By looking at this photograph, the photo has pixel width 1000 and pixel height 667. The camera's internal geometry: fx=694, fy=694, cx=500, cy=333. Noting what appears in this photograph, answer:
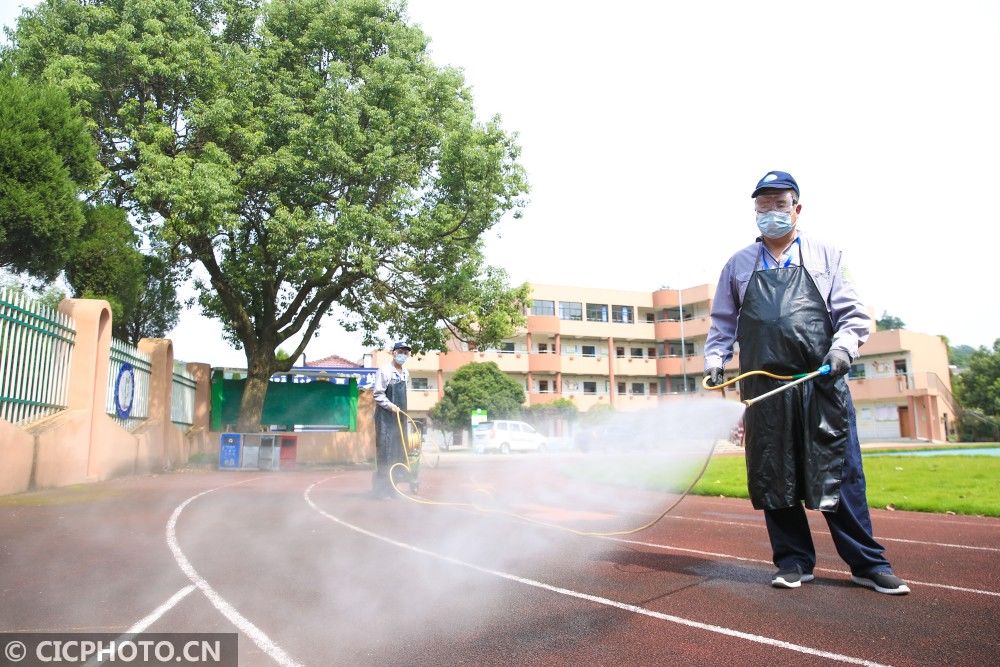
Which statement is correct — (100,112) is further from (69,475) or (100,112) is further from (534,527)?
(534,527)

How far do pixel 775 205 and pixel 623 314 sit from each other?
57874 millimetres

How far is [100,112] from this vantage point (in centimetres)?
1755

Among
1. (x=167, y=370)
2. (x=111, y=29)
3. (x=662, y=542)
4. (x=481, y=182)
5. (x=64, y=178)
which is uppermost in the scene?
(x=111, y=29)

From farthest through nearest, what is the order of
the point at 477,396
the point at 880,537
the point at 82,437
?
the point at 477,396 → the point at 82,437 → the point at 880,537

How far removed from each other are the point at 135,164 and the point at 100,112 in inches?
56.6

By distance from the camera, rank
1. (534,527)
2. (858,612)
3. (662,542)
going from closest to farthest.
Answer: (858,612) < (662,542) < (534,527)

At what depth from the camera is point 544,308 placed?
5856 centimetres

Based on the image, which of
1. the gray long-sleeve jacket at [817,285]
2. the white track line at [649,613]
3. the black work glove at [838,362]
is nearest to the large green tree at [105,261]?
the white track line at [649,613]

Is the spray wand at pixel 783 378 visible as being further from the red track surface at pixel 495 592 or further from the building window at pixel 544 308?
the building window at pixel 544 308

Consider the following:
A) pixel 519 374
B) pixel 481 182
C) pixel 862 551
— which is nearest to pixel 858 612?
pixel 862 551

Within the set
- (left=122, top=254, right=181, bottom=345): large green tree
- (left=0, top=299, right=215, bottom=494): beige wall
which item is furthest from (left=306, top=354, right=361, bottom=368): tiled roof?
(left=0, top=299, right=215, bottom=494): beige wall

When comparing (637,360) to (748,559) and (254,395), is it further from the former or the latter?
(748,559)

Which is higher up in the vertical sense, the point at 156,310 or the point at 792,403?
the point at 156,310

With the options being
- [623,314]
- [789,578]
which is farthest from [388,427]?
[623,314]
